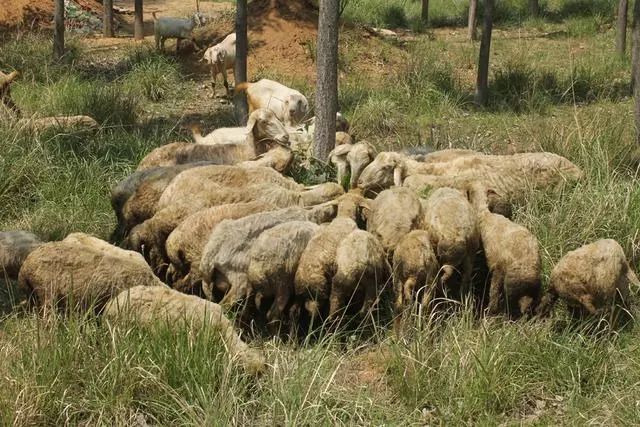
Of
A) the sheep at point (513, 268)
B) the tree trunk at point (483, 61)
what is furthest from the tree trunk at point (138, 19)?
the sheep at point (513, 268)

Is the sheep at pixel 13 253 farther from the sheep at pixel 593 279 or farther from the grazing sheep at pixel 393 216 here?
→ the sheep at pixel 593 279

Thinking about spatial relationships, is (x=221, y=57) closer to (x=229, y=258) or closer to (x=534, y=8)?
(x=229, y=258)

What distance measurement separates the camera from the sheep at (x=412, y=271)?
663 centimetres

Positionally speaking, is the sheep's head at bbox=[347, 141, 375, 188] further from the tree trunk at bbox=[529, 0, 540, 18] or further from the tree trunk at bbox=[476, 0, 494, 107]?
the tree trunk at bbox=[529, 0, 540, 18]

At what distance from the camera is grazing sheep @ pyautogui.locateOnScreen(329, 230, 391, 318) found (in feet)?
21.1

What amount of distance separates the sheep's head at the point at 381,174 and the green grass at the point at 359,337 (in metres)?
1.08

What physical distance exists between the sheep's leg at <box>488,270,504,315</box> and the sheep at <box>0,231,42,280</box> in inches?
134

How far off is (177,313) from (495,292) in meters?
2.34

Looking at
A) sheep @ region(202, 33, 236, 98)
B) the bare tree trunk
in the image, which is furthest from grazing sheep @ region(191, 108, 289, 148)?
the bare tree trunk

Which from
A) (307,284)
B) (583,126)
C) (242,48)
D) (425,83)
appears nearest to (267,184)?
(307,284)

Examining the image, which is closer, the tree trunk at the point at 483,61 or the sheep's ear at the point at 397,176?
the sheep's ear at the point at 397,176

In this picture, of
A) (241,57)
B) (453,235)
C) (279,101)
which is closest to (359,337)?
(453,235)

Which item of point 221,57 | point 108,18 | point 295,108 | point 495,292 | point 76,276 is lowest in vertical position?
point 495,292

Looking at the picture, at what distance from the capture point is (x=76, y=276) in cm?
639
